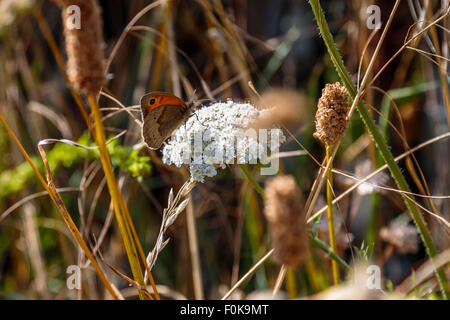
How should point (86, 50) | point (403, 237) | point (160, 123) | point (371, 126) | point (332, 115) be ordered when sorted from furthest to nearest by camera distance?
point (403, 237), point (160, 123), point (371, 126), point (332, 115), point (86, 50)

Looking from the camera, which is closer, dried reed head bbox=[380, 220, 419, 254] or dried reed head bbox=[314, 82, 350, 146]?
dried reed head bbox=[314, 82, 350, 146]

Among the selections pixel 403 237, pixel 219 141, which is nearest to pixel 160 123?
pixel 219 141

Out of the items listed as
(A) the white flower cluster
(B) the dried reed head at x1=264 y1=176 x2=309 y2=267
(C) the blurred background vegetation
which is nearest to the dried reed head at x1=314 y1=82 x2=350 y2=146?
(A) the white flower cluster

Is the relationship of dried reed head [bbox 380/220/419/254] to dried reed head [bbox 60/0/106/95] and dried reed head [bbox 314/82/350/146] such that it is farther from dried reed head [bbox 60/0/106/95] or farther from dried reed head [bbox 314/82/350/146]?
dried reed head [bbox 60/0/106/95]

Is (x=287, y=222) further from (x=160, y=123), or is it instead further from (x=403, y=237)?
(x=403, y=237)

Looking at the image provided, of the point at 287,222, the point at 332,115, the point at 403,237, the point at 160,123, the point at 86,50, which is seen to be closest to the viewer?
the point at 287,222

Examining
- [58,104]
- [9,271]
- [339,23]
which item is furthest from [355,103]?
[9,271]
